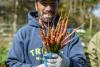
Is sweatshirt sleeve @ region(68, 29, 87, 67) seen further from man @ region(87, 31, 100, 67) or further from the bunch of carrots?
man @ region(87, 31, 100, 67)

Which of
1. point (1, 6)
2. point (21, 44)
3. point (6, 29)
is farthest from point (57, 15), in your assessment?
point (1, 6)

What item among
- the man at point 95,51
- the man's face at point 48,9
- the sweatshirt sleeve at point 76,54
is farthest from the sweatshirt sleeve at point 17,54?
the man at point 95,51

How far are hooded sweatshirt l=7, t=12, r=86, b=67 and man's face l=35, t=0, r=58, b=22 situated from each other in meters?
0.12

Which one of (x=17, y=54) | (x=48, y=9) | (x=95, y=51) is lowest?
(x=95, y=51)

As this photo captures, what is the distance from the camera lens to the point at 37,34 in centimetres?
484

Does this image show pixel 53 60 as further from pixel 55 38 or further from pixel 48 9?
pixel 48 9

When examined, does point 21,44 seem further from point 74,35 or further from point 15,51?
point 74,35

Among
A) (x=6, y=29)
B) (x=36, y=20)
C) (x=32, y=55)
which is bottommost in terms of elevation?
(x=6, y=29)

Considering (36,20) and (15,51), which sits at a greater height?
(36,20)

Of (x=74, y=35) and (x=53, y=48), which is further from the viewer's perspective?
(x=74, y=35)

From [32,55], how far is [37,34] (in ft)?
0.94

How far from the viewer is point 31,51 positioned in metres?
4.71

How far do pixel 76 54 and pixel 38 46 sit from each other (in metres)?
0.45

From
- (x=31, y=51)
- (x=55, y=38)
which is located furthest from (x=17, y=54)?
(x=55, y=38)
